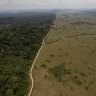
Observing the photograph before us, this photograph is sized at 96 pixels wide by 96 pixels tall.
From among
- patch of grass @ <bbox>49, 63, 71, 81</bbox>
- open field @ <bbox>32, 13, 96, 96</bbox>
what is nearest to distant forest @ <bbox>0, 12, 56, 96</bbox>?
open field @ <bbox>32, 13, 96, 96</bbox>

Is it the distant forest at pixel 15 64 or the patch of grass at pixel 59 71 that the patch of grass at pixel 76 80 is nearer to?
the patch of grass at pixel 59 71

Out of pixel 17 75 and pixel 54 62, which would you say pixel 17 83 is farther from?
pixel 54 62

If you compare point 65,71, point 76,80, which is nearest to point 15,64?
point 65,71

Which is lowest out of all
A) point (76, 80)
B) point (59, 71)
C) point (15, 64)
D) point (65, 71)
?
point (76, 80)

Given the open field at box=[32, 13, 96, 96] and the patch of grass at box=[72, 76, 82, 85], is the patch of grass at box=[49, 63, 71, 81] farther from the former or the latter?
the patch of grass at box=[72, 76, 82, 85]

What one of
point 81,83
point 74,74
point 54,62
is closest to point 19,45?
point 54,62

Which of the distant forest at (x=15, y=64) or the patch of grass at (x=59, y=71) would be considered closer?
the distant forest at (x=15, y=64)

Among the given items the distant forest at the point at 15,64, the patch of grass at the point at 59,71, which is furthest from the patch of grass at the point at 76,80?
the distant forest at the point at 15,64

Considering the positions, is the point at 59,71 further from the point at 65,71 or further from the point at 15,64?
the point at 15,64

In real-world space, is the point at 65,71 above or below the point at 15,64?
below

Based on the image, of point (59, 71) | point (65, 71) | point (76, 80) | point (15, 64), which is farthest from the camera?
point (15, 64)

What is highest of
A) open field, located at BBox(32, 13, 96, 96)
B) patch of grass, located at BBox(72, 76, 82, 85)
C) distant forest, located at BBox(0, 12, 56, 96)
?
distant forest, located at BBox(0, 12, 56, 96)
